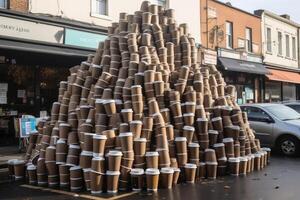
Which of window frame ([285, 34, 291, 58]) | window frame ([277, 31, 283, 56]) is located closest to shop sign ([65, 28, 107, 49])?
window frame ([277, 31, 283, 56])

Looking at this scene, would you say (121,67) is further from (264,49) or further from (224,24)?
(264,49)

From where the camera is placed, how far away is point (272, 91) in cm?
3055

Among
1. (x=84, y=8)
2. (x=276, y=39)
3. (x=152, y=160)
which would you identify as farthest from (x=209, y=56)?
(x=152, y=160)

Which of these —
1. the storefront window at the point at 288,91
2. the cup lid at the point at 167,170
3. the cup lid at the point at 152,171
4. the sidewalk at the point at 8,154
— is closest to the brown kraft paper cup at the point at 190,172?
the cup lid at the point at 167,170

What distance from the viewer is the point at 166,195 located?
8094mm

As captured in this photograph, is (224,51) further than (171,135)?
Yes

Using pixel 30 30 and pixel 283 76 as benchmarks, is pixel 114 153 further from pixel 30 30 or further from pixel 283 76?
pixel 283 76

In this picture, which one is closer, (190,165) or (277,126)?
(190,165)

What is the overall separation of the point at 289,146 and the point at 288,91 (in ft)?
68.4

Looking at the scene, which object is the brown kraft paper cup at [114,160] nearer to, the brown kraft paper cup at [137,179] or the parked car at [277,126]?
the brown kraft paper cup at [137,179]

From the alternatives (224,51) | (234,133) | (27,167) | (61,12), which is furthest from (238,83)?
(27,167)

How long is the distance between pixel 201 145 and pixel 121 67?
2557mm

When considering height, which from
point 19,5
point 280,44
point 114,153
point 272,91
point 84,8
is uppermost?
point 280,44

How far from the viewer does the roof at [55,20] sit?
13527 millimetres
